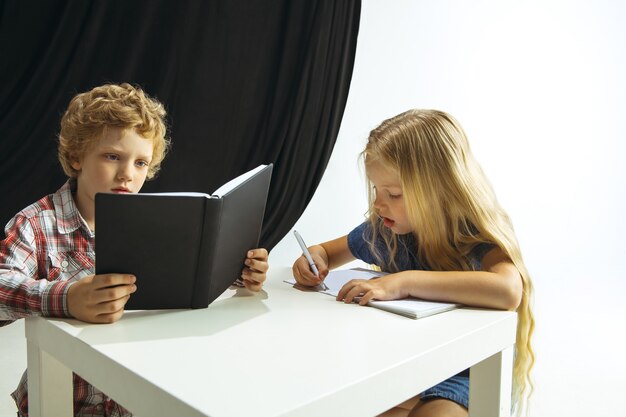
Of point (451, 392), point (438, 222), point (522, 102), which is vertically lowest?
point (451, 392)

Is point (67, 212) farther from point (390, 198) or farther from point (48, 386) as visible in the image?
A: point (390, 198)

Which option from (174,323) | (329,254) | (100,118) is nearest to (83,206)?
(100,118)

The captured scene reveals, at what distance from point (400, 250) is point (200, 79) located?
205 cm

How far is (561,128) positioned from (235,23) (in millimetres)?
2221

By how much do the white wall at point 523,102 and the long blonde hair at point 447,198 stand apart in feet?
7.83

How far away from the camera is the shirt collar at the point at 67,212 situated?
3.13ft

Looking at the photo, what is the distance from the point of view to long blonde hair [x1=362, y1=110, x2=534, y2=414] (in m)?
1.00

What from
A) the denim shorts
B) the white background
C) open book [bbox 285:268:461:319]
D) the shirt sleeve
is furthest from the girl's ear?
the white background

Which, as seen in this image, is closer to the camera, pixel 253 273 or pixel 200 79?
pixel 253 273

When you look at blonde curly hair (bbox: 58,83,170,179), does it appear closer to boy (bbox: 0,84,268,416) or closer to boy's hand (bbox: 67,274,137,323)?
boy (bbox: 0,84,268,416)

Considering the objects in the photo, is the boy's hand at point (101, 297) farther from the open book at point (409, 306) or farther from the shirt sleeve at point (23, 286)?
the open book at point (409, 306)

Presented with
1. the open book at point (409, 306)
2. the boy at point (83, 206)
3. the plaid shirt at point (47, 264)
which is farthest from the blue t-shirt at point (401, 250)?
the plaid shirt at point (47, 264)

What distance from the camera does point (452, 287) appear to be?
2.86 ft

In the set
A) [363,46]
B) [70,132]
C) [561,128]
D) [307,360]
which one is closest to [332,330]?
[307,360]
